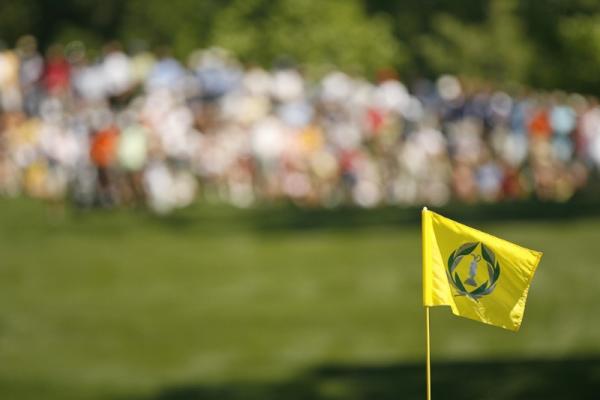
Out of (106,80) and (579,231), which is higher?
(106,80)

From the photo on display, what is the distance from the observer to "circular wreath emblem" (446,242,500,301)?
7297mm

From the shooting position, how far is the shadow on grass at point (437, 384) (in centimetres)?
1276

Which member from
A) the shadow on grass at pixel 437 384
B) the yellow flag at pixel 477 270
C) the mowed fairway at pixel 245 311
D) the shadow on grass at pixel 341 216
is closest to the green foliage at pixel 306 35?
the shadow on grass at pixel 341 216

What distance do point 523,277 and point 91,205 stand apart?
16.4 m

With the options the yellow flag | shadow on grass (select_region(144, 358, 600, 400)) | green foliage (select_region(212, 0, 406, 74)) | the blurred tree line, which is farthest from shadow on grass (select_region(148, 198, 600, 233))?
the yellow flag

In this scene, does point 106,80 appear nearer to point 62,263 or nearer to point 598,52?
point 62,263

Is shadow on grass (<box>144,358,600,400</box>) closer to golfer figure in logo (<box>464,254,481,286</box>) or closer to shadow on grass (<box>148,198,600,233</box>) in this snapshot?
golfer figure in logo (<box>464,254,481,286</box>)

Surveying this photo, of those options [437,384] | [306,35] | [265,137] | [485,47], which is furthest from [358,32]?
[437,384]

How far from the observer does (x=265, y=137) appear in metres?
24.3

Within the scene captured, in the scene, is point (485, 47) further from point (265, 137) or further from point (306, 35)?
point (265, 137)

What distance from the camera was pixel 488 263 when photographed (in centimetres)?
731

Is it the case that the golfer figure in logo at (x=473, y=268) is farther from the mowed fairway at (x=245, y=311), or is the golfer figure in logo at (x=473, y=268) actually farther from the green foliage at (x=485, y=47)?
the green foliage at (x=485, y=47)

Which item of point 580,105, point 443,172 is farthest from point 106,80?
point 580,105

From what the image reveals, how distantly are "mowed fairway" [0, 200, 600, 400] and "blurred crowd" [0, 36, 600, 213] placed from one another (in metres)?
1.59
